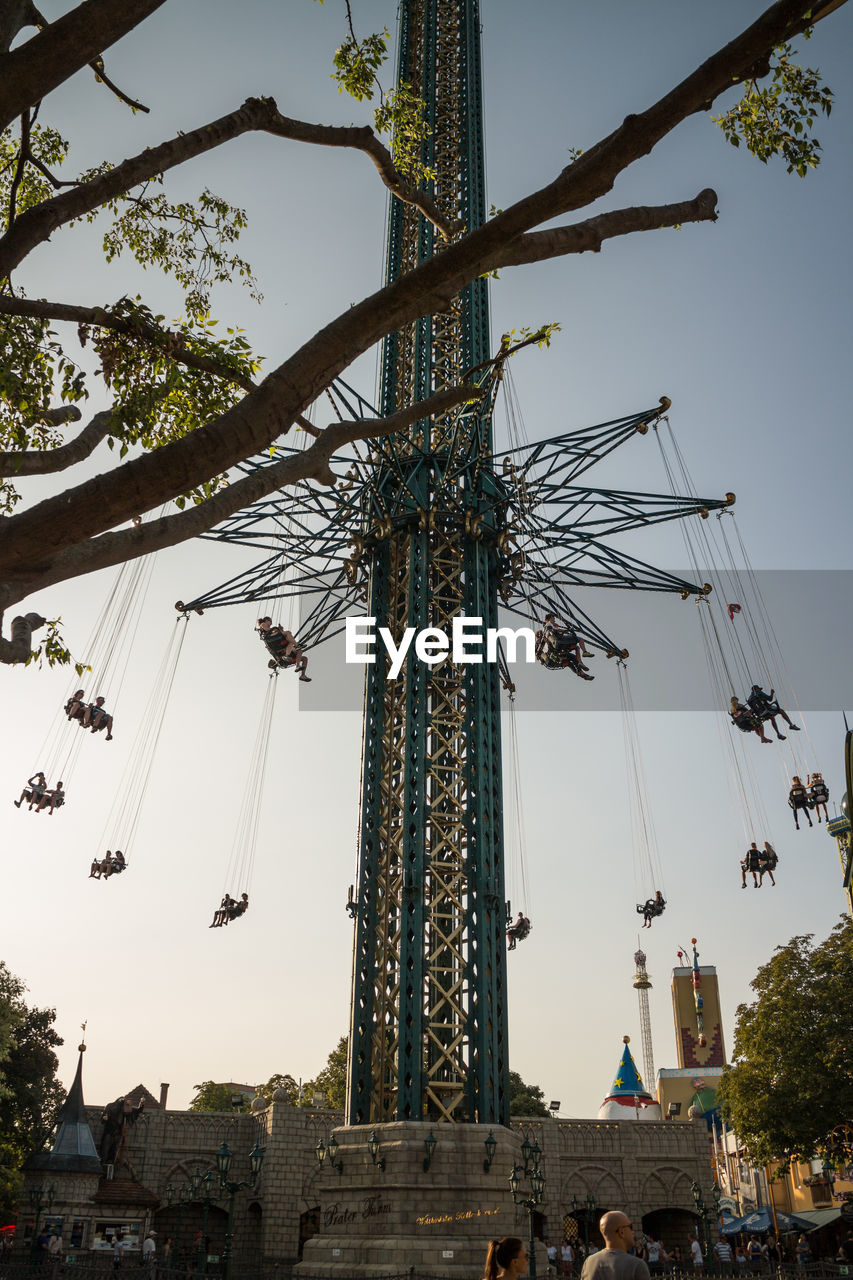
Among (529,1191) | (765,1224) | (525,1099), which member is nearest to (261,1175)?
(529,1191)

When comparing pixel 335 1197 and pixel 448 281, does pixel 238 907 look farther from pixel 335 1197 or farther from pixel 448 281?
pixel 448 281

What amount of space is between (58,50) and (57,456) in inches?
110

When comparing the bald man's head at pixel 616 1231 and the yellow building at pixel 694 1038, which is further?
the yellow building at pixel 694 1038

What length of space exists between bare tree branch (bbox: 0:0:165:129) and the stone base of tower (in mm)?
14927

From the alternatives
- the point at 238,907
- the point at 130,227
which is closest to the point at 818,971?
the point at 238,907

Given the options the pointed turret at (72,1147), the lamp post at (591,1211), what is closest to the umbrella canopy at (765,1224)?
the lamp post at (591,1211)

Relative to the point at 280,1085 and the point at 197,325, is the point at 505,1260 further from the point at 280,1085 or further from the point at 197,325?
the point at 280,1085

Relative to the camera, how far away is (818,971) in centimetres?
2667

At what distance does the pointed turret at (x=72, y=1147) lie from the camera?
26.2m

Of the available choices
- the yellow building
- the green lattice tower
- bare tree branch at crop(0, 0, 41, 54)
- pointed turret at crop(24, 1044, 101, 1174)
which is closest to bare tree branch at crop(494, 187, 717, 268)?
bare tree branch at crop(0, 0, 41, 54)

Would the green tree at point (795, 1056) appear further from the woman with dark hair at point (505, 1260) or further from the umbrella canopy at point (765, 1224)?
the woman with dark hair at point (505, 1260)

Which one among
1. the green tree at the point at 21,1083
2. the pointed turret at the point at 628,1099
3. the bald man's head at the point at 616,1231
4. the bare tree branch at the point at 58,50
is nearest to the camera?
the bald man's head at the point at 616,1231

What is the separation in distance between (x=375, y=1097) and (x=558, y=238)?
47.8 ft

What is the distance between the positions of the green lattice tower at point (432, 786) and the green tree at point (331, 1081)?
28.4 meters
